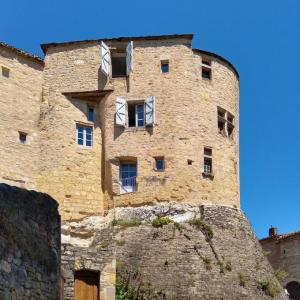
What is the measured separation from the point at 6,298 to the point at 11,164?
2016 cm

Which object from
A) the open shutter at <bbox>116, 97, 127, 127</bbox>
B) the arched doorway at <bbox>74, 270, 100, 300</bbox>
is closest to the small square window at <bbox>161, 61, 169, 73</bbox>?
the open shutter at <bbox>116, 97, 127, 127</bbox>

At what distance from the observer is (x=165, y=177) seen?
1105 inches

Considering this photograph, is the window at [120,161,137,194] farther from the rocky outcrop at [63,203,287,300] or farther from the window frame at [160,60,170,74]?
the window frame at [160,60,170,74]

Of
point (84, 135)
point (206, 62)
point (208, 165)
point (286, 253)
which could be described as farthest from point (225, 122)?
point (286, 253)

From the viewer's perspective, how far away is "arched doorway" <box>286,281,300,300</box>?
37344mm

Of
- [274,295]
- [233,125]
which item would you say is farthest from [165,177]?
[274,295]

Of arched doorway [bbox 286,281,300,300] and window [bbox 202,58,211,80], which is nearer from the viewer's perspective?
window [bbox 202,58,211,80]

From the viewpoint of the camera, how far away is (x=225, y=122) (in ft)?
99.3

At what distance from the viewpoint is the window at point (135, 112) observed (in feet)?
95.1

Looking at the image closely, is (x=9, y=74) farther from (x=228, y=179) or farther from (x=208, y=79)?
(x=228, y=179)

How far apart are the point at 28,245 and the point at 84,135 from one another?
2088 centimetres

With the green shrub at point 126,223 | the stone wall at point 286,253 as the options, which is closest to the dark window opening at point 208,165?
the green shrub at point 126,223

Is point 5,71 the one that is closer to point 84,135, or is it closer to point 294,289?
point 84,135

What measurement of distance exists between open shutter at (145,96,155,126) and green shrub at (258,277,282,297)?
334 inches
